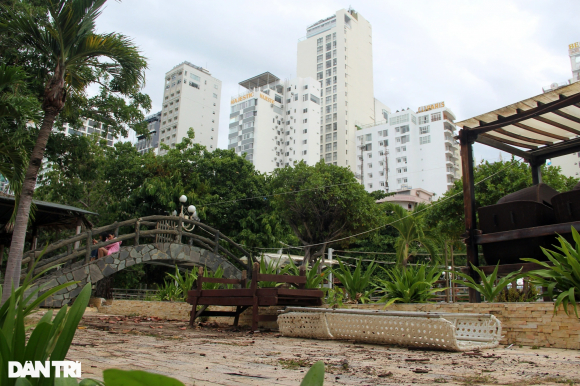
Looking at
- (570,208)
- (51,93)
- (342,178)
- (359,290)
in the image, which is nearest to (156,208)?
(342,178)

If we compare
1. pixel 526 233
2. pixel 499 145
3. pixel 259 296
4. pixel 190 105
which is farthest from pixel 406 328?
pixel 190 105

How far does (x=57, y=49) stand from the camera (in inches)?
286

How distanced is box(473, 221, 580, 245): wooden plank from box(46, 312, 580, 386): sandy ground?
2576 millimetres

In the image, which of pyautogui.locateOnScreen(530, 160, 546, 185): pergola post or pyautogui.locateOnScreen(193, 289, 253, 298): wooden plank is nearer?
pyautogui.locateOnScreen(193, 289, 253, 298): wooden plank

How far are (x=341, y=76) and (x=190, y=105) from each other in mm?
28013

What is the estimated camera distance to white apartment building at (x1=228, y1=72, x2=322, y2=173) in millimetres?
70188

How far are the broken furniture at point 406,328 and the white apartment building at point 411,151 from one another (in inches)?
2230

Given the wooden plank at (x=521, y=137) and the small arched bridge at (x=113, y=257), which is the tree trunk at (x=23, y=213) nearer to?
the small arched bridge at (x=113, y=257)

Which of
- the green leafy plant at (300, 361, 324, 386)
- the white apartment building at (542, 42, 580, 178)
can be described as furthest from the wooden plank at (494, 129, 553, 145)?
the white apartment building at (542, 42, 580, 178)

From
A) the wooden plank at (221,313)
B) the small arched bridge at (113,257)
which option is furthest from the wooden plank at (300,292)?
the small arched bridge at (113,257)

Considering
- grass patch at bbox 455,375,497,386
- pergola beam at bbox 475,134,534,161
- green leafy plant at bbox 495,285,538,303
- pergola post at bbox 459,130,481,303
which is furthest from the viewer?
pergola beam at bbox 475,134,534,161

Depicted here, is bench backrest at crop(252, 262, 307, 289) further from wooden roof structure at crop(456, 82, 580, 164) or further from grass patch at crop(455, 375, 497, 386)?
wooden roof structure at crop(456, 82, 580, 164)

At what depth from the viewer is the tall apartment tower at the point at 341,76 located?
72.4 m

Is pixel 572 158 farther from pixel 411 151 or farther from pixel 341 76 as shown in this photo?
pixel 341 76
